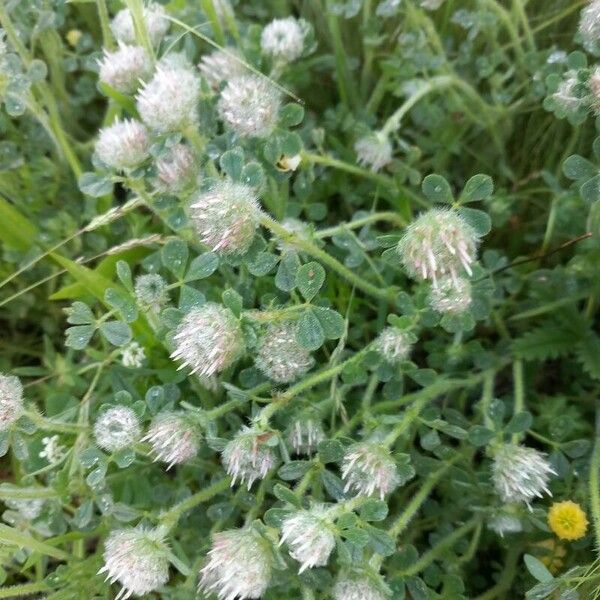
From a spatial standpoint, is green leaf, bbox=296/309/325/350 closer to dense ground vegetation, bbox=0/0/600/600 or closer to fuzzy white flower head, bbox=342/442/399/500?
dense ground vegetation, bbox=0/0/600/600

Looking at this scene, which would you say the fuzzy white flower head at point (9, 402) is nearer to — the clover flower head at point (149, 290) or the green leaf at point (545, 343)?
the clover flower head at point (149, 290)

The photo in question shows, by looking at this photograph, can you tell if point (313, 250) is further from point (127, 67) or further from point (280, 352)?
point (127, 67)

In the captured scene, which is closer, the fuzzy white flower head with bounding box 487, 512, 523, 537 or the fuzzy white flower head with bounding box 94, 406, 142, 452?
the fuzzy white flower head with bounding box 94, 406, 142, 452

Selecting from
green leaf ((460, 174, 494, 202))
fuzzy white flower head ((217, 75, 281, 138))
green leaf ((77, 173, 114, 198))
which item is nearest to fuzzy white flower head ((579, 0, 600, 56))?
green leaf ((460, 174, 494, 202))

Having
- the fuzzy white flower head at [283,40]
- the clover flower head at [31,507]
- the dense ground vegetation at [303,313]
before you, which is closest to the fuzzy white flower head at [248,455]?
the dense ground vegetation at [303,313]

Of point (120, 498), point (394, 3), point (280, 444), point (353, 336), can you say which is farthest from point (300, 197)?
point (120, 498)

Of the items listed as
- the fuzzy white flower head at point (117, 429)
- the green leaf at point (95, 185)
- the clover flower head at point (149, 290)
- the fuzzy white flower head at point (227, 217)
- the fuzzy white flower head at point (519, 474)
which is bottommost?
the fuzzy white flower head at point (519, 474)
